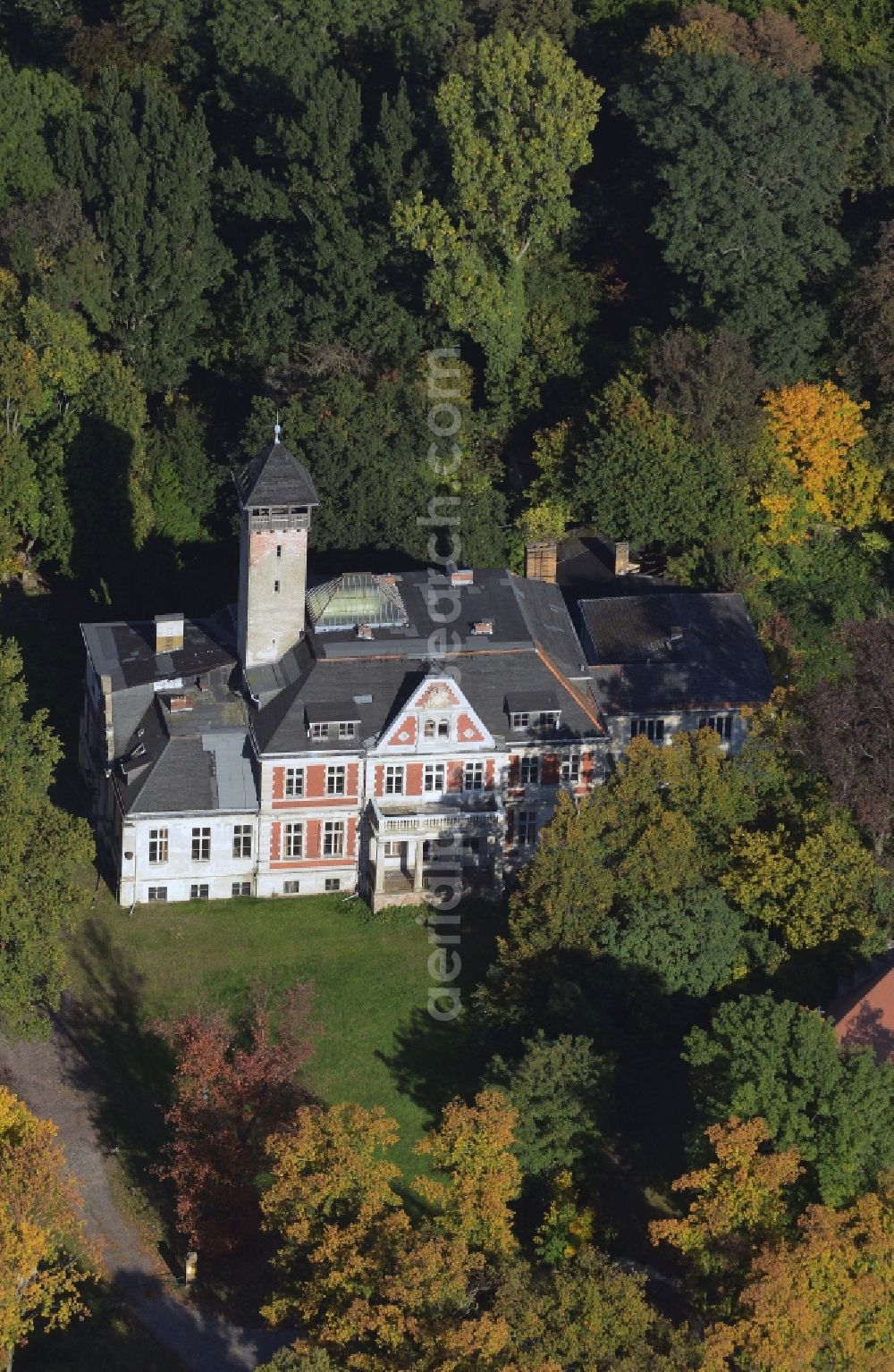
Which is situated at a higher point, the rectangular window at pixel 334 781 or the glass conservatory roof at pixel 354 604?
the glass conservatory roof at pixel 354 604

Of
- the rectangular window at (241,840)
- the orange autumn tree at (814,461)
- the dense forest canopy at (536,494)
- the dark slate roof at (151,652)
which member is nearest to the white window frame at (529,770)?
the dense forest canopy at (536,494)

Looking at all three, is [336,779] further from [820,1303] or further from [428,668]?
[820,1303]

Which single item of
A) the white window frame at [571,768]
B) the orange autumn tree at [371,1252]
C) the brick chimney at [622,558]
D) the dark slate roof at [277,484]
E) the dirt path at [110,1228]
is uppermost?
the dark slate roof at [277,484]

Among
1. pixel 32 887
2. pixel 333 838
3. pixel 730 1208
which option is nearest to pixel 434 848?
pixel 333 838

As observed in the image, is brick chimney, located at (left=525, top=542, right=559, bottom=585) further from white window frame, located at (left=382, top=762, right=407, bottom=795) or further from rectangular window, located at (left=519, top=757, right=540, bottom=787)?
white window frame, located at (left=382, top=762, right=407, bottom=795)

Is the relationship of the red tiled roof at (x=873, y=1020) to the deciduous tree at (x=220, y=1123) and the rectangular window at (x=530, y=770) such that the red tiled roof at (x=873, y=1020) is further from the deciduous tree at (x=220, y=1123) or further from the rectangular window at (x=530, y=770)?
the deciduous tree at (x=220, y=1123)

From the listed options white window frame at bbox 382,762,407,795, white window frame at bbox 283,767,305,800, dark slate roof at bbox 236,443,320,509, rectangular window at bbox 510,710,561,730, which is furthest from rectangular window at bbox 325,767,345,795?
dark slate roof at bbox 236,443,320,509

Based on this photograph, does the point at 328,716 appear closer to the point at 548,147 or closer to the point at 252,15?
the point at 548,147
